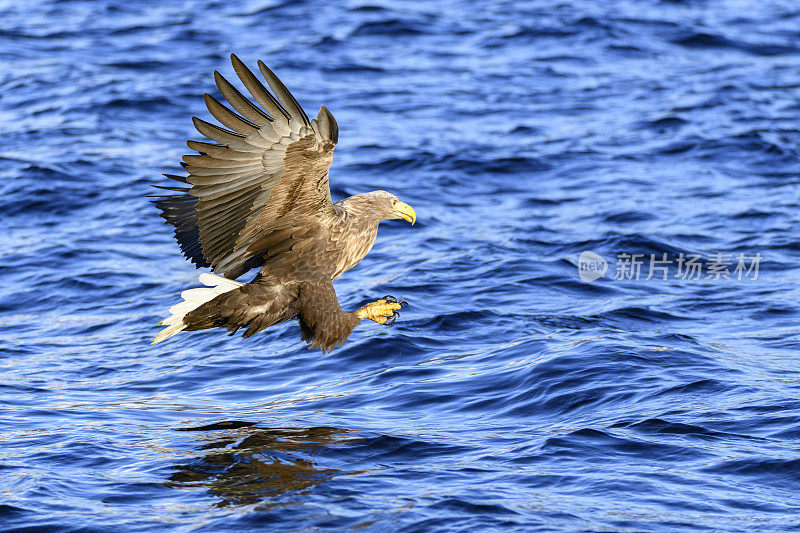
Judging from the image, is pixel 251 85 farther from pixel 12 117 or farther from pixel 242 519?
pixel 12 117

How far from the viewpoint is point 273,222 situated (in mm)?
5625

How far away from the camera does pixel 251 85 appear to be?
4.80m

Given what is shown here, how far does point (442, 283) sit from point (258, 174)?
3.67 m

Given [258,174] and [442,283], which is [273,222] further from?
[442,283]

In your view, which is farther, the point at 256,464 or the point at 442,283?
the point at 442,283

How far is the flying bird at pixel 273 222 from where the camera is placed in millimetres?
5090

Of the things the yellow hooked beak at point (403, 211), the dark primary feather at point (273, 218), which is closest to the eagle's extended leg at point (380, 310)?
the dark primary feather at point (273, 218)

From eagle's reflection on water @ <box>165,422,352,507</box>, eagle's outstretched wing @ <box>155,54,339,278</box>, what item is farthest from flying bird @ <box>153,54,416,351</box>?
eagle's reflection on water @ <box>165,422,352,507</box>

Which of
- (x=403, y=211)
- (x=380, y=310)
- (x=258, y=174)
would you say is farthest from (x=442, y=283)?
(x=258, y=174)

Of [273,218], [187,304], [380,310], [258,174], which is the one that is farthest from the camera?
[380,310]

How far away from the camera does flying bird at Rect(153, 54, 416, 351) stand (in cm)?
509

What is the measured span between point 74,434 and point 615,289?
14.4ft

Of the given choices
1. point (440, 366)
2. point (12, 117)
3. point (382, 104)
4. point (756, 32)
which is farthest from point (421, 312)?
point (756, 32)

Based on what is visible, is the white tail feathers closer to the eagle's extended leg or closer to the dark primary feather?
the dark primary feather
